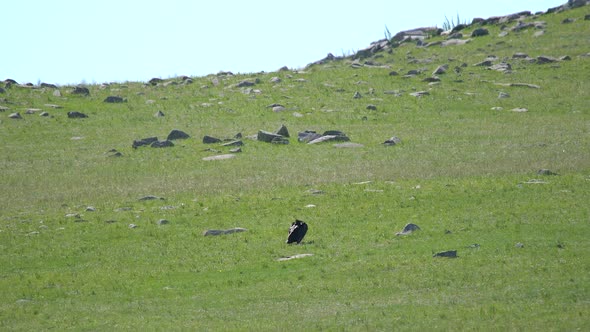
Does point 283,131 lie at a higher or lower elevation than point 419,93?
higher

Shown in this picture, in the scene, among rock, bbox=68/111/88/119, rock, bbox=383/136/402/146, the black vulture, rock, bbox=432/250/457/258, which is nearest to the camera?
rock, bbox=432/250/457/258

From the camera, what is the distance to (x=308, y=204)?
31.4 meters

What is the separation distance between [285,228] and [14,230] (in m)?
8.39

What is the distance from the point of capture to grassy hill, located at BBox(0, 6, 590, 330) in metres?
20.0

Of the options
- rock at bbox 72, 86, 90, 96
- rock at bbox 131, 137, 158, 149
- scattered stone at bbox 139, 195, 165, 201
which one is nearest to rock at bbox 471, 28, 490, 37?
rock at bbox 72, 86, 90, 96

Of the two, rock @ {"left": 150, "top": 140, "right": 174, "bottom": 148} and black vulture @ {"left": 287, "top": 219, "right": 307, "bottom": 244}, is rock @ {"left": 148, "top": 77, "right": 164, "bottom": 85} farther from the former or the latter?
black vulture @ {"left": 287, "top": 219, "right": 307, "bottom": 244}

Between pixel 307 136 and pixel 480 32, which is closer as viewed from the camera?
pixel 307 136

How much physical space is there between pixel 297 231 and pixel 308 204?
5.40m

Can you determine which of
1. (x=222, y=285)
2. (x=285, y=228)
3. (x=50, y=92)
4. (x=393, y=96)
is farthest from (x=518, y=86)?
(x=222, y=285)

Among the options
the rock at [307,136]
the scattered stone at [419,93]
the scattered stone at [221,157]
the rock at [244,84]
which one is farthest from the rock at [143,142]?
the scattered stone at [419,93]

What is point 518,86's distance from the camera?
Answer: 56.9 m

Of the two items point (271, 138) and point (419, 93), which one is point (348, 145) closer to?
point (271, 138)

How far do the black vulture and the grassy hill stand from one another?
1.12 feet

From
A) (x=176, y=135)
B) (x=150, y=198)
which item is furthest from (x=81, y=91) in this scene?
(x=150, y=198)
